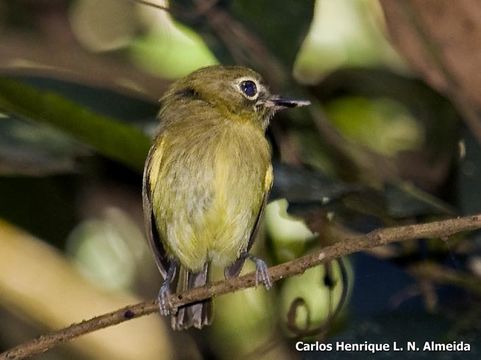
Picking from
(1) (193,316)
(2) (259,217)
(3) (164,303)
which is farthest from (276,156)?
(3) (164,303)

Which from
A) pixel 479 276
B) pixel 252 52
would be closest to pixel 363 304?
pixel 479 276

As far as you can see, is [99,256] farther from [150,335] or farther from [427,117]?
[427,117]

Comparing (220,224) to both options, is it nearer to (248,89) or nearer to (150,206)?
(150,206)

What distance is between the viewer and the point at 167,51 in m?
4.66

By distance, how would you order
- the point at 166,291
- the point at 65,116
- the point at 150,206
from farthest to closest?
the point at 65,116
the point at 150,206
the point at 166,291

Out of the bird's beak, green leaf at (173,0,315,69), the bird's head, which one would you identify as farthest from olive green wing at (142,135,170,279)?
green leaf at (173,0,315,69)

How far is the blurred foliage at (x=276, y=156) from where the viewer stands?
371 centimetres

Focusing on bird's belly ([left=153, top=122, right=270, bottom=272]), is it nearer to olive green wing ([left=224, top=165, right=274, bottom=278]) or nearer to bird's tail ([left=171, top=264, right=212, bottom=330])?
olive green wing ([left=224, top=165, right=274, bottom=278])

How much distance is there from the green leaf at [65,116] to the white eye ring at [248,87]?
0.38m

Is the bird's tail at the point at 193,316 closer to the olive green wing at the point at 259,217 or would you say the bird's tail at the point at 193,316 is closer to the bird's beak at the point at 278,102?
the olive green wing at the point at 259,217

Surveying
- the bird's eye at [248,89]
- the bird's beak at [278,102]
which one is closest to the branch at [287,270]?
the bird's beak at [278,102]

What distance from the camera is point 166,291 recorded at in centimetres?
348

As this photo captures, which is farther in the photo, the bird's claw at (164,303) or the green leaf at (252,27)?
the green leaf at (252,27)

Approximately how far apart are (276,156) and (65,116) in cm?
83
